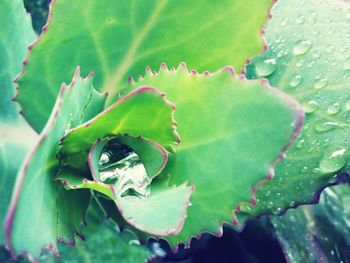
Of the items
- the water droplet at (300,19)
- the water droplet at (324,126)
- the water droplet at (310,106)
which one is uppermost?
the water droplet at (300,19)

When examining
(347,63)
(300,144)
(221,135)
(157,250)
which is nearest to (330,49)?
(347,63)

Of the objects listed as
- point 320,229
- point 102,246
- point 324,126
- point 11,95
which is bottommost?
point 320,229

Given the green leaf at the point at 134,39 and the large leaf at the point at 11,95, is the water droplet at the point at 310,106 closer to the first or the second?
the green leaf at the point at 134,39

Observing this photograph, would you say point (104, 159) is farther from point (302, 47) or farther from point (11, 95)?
point (302, 47)

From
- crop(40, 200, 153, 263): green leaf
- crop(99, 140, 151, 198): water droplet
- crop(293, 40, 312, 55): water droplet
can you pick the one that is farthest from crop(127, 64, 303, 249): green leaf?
crop(293, 40, 312, 55): water droplet

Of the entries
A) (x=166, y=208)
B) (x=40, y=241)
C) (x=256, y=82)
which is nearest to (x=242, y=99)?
(x=256, y=82)

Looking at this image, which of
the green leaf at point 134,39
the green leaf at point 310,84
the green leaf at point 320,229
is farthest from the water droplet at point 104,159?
the green leaf at point 320,229
